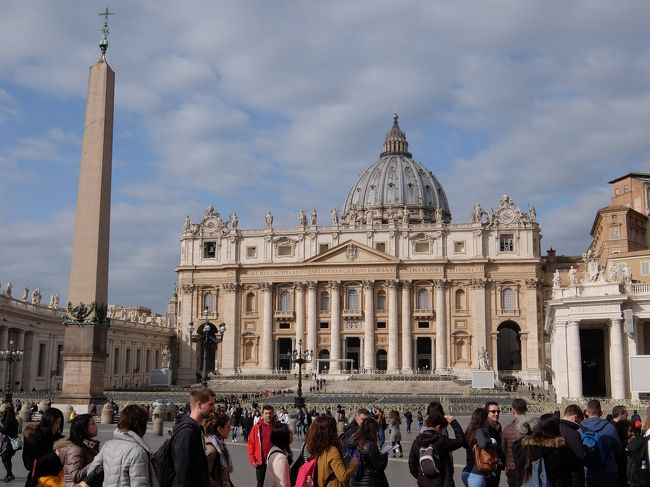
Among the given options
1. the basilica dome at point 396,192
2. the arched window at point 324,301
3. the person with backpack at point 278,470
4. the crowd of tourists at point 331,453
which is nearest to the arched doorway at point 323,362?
the arched window at point 324,301

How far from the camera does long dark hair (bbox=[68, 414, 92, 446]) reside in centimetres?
698

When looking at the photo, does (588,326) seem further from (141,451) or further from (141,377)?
(141,377)

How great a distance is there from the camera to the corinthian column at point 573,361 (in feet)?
123

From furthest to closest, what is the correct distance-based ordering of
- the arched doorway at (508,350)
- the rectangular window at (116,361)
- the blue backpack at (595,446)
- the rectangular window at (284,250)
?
1. the arched doorway at (508,350)
2. the rectangular window at (284,250)
3. the rectangular window at (116,361)
4. the blue backpack at (595,446)

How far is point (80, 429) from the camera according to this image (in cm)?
698

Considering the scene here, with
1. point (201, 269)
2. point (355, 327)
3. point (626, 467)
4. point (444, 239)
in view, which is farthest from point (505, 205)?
point (626, 467)

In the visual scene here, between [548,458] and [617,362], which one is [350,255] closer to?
[617,362]

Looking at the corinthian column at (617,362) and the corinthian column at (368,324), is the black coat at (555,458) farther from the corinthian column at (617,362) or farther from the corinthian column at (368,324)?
the corinthian column at (368,324)

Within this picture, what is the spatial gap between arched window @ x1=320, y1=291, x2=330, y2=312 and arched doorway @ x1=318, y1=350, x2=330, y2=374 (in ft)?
13.4

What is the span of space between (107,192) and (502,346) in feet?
246

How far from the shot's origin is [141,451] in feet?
19.7

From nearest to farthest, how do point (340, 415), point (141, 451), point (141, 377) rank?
point (141, 451), point (340, 415), point (141, 377)

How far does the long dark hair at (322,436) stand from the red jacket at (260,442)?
9.55ft

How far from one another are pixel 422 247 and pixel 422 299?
16.3ft
